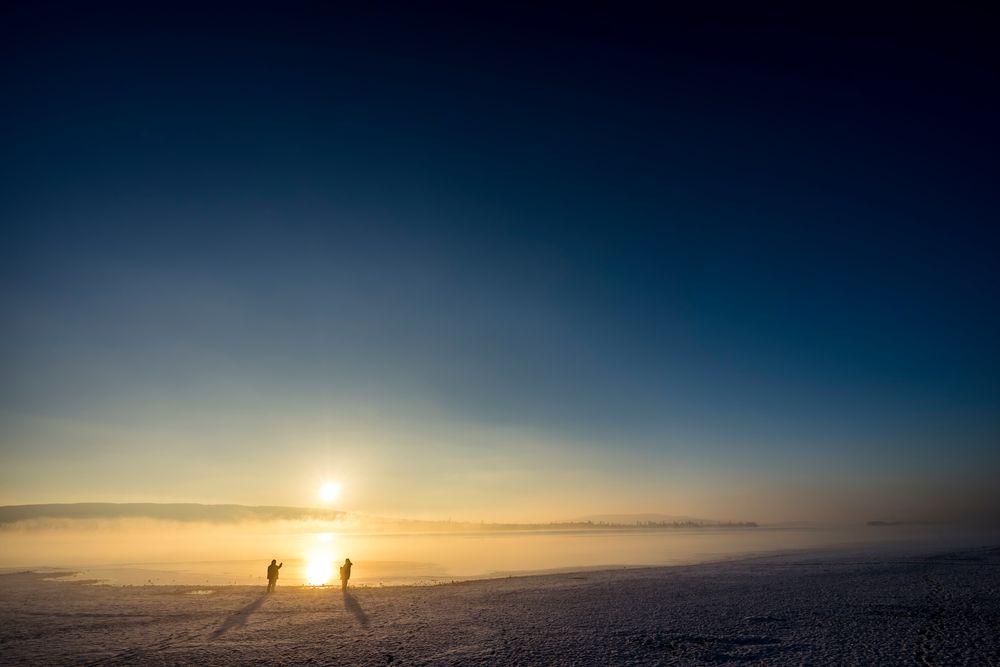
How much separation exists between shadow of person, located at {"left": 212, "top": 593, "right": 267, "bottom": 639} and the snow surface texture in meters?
0.10

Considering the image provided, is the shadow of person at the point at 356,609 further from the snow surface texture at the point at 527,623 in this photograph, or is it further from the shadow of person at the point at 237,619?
the shadow of person at the point at 237,619

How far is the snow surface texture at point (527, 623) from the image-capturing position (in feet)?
59.7

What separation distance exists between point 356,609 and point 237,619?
18.2ft

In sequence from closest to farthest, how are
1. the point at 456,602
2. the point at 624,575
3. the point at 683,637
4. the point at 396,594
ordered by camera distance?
the point at 683,637 → the point at 456,602 → the point at 396,594 → the point at 624,575

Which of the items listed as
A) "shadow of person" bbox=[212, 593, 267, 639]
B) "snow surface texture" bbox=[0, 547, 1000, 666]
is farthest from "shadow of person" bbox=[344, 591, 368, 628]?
"shadow of person" bbox=[212, 593, 267, 639]

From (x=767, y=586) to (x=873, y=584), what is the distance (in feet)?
20.9

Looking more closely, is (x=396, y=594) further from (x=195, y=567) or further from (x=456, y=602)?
(x=195, y=567)

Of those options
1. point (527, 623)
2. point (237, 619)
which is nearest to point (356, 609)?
point (237, 619)

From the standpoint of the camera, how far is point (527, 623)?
76.6 feet

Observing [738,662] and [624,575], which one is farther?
[624,575]

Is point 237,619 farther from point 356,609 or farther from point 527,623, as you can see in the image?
point 527,623

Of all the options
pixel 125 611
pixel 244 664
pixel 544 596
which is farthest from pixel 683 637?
pixel 125 611

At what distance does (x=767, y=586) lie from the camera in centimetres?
3316

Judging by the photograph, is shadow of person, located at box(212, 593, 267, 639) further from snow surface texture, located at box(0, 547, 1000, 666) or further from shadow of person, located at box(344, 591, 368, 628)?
shadow of person, located at box(344, 591, 368, 628)
